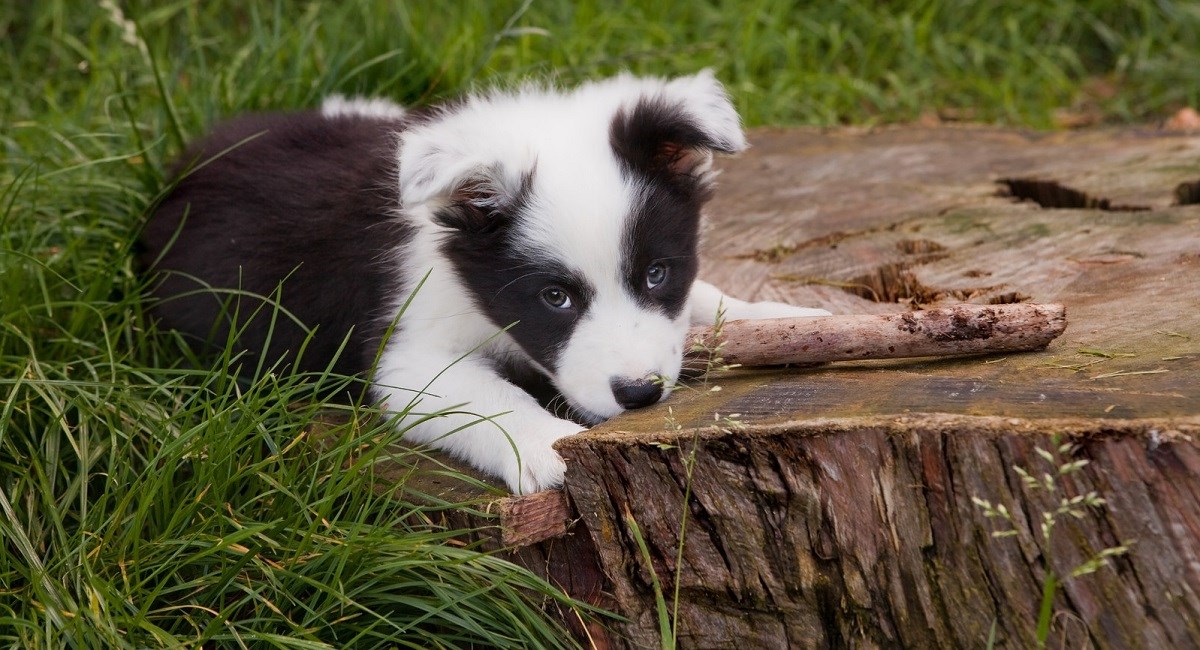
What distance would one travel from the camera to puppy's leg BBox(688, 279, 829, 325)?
3246 millimetres

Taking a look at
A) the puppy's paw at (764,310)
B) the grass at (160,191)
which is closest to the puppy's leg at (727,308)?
the puppy's paw at (764,310)

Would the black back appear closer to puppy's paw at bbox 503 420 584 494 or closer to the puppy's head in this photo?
the puppy's head

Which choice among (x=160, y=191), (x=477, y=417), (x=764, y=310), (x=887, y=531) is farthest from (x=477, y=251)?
(x=160, y=191)

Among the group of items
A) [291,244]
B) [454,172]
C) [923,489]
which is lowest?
[291,244]

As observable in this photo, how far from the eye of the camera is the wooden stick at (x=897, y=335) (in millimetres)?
2469

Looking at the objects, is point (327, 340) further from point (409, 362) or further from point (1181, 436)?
point (1181, 436)

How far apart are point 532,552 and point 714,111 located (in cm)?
126

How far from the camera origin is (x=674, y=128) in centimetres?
300

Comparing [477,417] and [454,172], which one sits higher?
[454,172]

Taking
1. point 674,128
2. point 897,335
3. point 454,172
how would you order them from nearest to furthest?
point 897,335 < point 454,172 < point 674,128

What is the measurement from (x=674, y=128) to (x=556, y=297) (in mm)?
552

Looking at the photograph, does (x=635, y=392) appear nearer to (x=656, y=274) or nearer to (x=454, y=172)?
(x=656, y=274)

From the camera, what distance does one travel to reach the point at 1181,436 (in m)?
1.90

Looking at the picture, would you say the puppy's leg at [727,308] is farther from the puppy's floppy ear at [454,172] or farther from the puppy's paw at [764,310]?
the puppy's floppy ear at [454,172]
